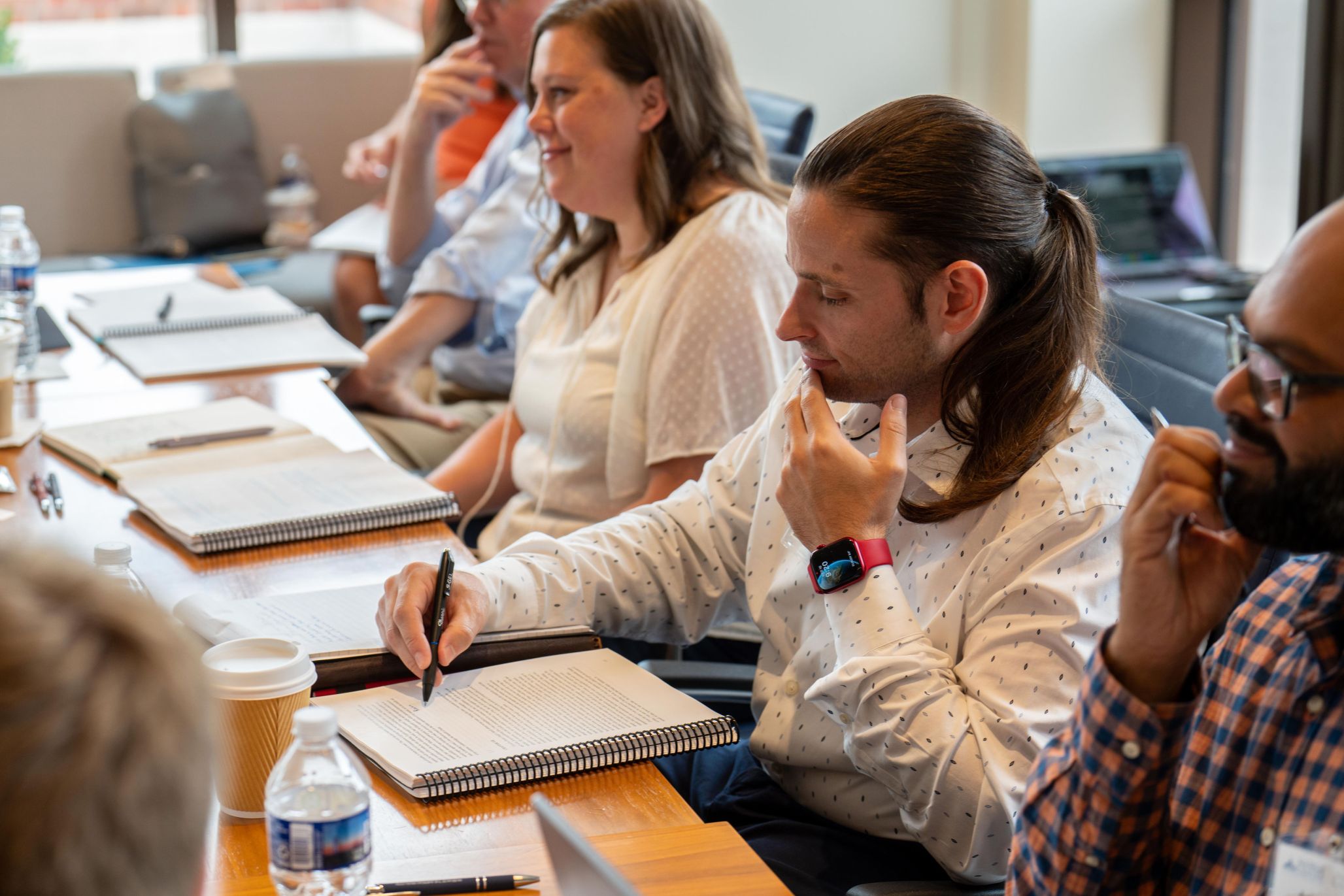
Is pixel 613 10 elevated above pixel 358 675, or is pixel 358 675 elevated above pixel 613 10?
pixel 613 10

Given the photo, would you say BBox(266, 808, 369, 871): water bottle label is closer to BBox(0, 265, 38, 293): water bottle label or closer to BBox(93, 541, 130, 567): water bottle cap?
BBox(93, 541, 130, 567): water bottle cap

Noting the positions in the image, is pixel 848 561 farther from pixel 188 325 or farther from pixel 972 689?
pixel 188 325

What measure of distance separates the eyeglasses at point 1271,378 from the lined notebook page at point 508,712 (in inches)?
19.5

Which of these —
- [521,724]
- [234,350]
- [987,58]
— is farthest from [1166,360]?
[987,58]

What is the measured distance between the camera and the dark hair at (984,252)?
1.23 metres

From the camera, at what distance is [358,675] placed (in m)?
1.23

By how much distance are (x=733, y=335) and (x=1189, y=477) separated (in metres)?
0.89

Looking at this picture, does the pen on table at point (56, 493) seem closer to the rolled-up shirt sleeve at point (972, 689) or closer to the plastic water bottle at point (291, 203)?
the rolled-up shirt sleeve at point (972, 689)

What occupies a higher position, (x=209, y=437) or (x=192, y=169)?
(x=192, y=169)

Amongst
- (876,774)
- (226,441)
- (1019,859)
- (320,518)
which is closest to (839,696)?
(876,774)

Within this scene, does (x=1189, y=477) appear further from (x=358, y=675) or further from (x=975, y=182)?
(x=358, y=675)

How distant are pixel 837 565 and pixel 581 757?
0.27 metres

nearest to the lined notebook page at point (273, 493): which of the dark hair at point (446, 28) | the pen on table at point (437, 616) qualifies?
the pen on table at point (437, 616)

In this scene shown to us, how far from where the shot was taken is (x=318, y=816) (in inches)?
33.9
